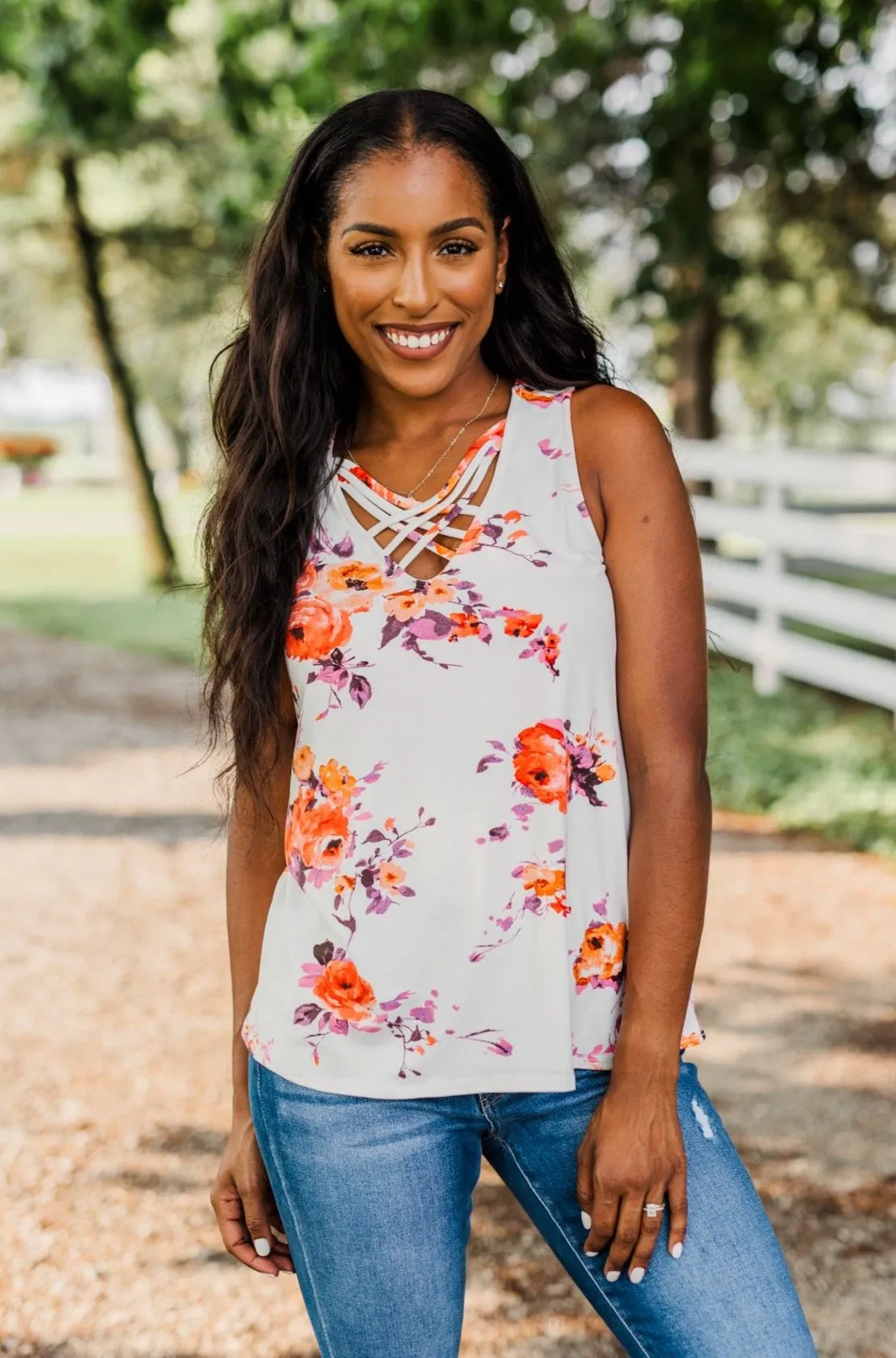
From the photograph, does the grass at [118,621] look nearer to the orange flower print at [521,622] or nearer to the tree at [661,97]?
the tree at [661,97]

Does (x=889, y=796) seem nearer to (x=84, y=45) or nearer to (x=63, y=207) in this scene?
(x=84, y=45)

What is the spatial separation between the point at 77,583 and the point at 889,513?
32.2 feet

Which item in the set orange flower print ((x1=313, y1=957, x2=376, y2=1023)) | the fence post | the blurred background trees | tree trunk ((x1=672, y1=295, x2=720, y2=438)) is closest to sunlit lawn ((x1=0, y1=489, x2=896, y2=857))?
the fence post

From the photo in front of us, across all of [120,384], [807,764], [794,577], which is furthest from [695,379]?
[120,384]

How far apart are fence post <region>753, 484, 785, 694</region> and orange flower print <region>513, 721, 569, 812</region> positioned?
7874 mm

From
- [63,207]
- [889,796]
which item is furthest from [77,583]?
[889,796]

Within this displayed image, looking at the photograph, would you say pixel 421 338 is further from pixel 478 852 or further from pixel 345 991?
pixel 345 991

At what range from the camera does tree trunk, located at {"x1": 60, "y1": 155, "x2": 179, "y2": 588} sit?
16.9 m

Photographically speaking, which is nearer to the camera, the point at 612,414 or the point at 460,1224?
the point at 460,1224

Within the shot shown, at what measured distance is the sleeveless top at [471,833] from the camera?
175 centimetres

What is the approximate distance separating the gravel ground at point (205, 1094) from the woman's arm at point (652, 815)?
164cm

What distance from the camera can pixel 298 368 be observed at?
6.88 feet

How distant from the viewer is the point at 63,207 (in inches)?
672

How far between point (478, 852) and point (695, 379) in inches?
484
